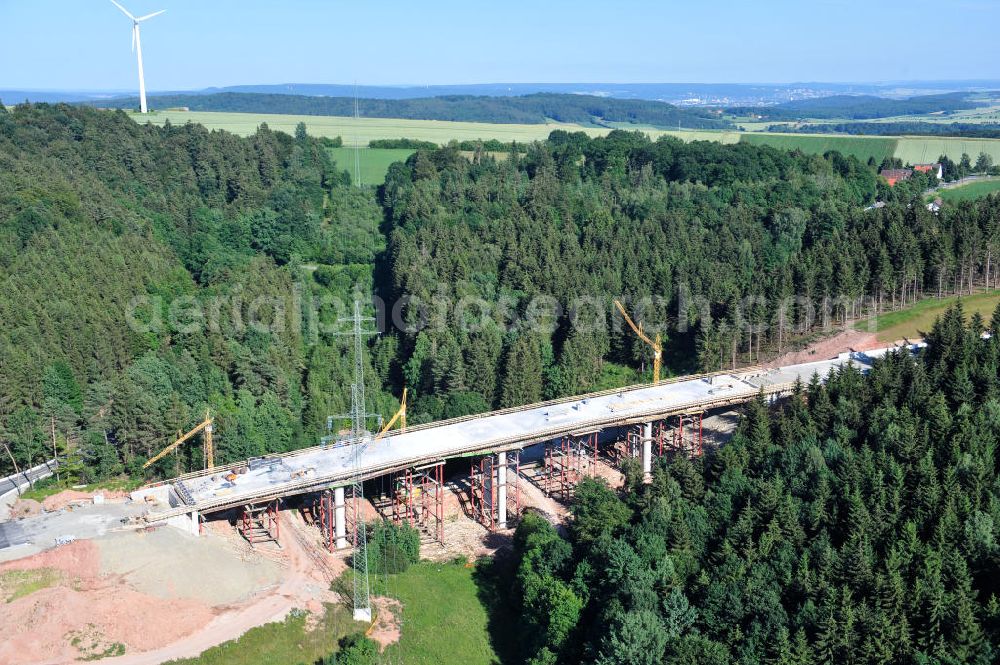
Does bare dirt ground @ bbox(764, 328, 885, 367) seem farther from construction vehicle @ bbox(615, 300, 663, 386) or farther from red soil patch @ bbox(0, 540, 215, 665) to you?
red soil patch @ bbox(0, 540, 215, 665)

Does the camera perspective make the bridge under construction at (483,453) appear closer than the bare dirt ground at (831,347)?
Yes

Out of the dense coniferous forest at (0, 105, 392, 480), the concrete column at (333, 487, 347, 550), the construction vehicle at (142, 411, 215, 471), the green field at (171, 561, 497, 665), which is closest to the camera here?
the green field at (171, 561, 497, 665)

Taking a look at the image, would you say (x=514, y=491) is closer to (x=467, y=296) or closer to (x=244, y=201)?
(x=467, y=296)

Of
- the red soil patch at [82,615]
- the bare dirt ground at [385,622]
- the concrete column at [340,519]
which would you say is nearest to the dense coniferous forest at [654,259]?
the concrete column at [340,519]

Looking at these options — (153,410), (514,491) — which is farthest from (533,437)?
(153,410)

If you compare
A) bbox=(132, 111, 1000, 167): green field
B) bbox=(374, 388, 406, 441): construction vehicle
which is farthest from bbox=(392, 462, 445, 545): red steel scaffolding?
bbox=(132, 111, 1000, 167): green field

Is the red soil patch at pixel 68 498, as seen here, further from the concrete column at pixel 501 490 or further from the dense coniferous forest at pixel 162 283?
the concrete column at pixel 501 490

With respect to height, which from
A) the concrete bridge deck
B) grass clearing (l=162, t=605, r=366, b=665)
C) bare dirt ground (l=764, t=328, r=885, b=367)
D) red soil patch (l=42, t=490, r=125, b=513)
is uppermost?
bare dirt ground (l=764, t=328, r=885, b=367)
